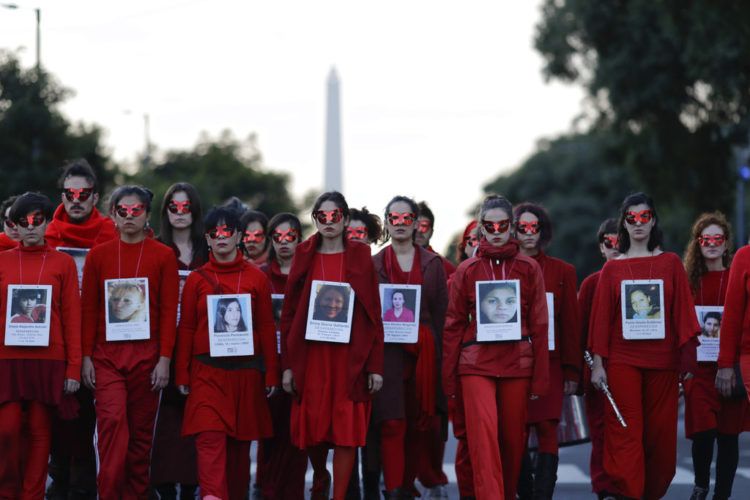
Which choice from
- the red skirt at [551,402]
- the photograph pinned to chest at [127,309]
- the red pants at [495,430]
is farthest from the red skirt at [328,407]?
the red skirt at [551,402]

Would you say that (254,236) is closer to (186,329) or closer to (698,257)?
(186,329)

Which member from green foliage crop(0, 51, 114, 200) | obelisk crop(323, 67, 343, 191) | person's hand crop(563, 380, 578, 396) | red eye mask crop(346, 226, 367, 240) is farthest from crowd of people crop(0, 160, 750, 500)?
obelisk crop(323, 67, 343, 191)

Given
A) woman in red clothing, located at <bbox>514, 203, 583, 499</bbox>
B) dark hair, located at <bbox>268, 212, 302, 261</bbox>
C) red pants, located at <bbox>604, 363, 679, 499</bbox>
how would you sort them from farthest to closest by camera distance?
dark hair, located at <bbox>268, 212, 302, 261</bbox> → woman in red clothing, located at <bbox>514, 203, 583, 499</bbox> → red pants, located at <bbox>604, 363, 679, 499</bbox>

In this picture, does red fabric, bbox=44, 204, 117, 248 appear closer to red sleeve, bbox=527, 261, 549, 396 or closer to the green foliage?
red sleeve, bbox=527, 261, 549, 396

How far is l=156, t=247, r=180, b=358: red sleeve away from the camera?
10.8 metres

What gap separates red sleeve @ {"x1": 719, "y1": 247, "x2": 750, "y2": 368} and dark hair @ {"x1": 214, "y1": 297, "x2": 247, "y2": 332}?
139 inches

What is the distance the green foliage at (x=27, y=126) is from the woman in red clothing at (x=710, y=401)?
1648 centimetres

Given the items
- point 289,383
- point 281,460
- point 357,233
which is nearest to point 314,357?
point 289,383

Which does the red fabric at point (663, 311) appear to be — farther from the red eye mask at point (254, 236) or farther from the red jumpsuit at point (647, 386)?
the red eye mask at point (254, 236)

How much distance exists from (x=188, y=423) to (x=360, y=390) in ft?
4.13

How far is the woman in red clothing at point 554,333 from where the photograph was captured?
1209 cm

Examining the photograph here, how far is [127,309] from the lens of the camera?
35.1 feet

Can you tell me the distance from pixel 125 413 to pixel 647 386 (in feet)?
12.7

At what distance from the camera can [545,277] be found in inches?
482
